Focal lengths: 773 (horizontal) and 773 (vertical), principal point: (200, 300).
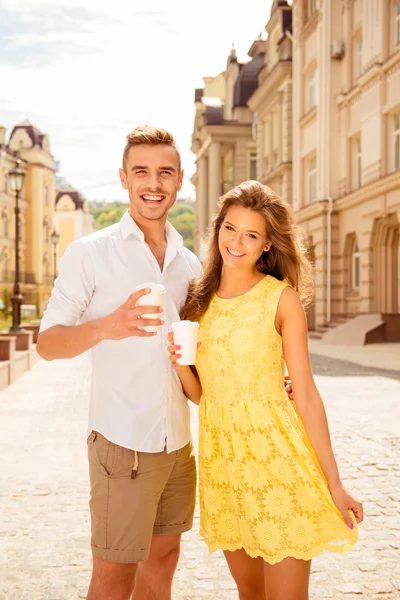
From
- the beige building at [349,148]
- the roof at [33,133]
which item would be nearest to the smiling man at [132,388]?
the beige building at [349,148]

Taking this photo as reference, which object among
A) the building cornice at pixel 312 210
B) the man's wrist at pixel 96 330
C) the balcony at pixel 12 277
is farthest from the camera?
the balcony at pixel 12 277

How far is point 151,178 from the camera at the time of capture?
117 inches

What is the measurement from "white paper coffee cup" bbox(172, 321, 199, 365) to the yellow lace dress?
0.26 meters

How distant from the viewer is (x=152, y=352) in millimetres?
2846

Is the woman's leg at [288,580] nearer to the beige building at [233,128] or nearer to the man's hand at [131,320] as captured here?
the man's hand at [131,320]

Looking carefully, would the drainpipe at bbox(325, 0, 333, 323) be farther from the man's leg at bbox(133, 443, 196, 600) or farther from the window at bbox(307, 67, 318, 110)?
the man's leg at bbox(133, 443, 196, 600)

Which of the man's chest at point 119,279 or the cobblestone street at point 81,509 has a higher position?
the man's chest at point 119,279

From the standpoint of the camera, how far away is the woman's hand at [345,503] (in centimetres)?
274

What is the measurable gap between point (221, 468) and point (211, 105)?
41774 mm

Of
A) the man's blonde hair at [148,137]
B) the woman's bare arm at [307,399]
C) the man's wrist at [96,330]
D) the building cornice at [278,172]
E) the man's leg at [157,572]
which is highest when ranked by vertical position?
the building cornice at [278,172]

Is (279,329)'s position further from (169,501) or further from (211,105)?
(211,105)

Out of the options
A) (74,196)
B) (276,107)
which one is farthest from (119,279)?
(74,196)

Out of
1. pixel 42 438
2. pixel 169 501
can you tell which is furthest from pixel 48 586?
pixel 42 438

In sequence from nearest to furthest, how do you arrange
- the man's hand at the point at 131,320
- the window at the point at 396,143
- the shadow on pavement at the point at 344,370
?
the man's hand at the point at 131,320
the shadow on pavement at the point at 344,370
the window at the point at 396,143
